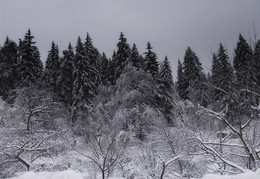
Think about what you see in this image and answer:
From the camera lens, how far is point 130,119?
17.3 m

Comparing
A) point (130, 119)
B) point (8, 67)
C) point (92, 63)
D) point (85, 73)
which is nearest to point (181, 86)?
point (92, 63)

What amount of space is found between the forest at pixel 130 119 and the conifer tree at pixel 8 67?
0.15 meters

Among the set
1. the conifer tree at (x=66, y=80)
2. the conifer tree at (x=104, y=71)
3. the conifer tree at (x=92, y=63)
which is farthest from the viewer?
the conifer tree at (x=104, y=71)

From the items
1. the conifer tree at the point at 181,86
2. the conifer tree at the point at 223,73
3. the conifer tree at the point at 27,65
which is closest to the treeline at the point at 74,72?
the conifer tree at the point at 27,65

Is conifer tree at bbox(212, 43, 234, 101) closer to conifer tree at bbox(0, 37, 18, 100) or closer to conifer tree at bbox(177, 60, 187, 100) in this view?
conifer tree at bbox(177, 60, 187, 100)

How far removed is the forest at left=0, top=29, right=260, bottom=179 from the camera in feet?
23.0

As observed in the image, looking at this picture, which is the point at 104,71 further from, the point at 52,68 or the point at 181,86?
the point at 181,86

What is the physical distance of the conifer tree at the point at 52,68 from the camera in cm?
2877

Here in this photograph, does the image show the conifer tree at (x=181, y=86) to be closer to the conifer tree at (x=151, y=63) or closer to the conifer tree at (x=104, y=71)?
the conifer tree at (x=151, y=63)

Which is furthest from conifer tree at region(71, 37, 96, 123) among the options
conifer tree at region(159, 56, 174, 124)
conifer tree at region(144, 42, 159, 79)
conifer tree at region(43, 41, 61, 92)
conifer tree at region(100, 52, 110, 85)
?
conifer tree at region(159, 56, 174, 124)

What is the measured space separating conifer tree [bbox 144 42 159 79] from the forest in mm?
119

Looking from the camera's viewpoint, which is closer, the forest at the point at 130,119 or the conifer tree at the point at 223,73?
the conifer tree at the point at 223,73

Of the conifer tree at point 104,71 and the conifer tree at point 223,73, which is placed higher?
the conifer tree at point 104,71

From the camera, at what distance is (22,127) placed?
14.4 meters
